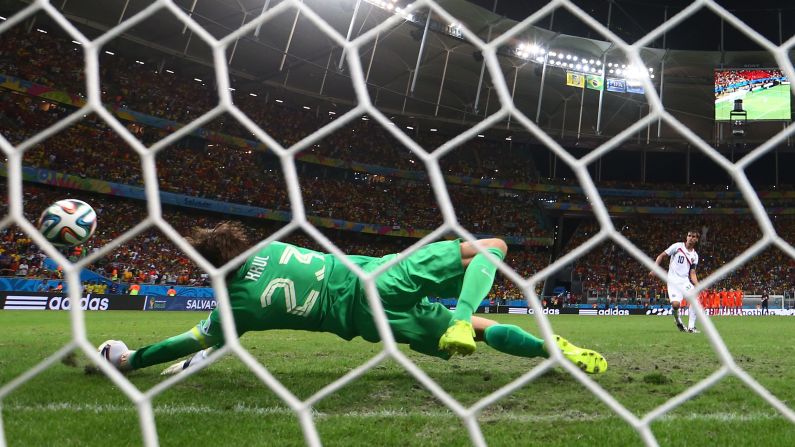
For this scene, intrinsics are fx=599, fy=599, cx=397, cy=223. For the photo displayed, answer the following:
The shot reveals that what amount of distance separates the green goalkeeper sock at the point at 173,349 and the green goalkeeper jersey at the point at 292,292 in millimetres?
215

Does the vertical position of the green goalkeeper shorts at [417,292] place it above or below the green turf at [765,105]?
below

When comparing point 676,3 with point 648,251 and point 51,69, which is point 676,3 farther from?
point 51,69

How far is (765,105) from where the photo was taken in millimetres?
22375

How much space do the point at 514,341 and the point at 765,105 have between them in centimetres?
2392

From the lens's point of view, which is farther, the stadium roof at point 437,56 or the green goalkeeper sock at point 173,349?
the stadium roof at point 437,56

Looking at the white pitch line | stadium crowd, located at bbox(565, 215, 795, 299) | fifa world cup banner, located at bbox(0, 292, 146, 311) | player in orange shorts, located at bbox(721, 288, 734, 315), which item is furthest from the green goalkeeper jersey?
stadium crowd, located at bbox(565, 215, 795, 299)

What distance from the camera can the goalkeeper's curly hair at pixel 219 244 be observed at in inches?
105

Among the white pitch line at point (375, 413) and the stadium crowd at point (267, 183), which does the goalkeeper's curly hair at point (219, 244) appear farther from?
the stadium crowd at point (267, 183)

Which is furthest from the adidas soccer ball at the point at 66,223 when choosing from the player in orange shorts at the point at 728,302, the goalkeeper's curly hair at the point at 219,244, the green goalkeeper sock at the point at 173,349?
the player in orange shorts at the point at 728,302

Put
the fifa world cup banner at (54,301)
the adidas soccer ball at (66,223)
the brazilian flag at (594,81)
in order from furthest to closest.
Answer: the brazilian flag at (594,81), the fifa world cup banner at (54,301), the adidas soccer ball at (66,223)

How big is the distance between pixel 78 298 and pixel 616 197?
29649 millimetres

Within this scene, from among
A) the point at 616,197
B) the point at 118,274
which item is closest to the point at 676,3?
the point at 616,197

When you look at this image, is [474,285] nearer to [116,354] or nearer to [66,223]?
[116,354]

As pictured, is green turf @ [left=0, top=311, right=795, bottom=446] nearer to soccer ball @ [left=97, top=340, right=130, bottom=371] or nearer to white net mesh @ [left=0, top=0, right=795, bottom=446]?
soccer ball @ [left=97, top=340, right=130, bottom=371]
